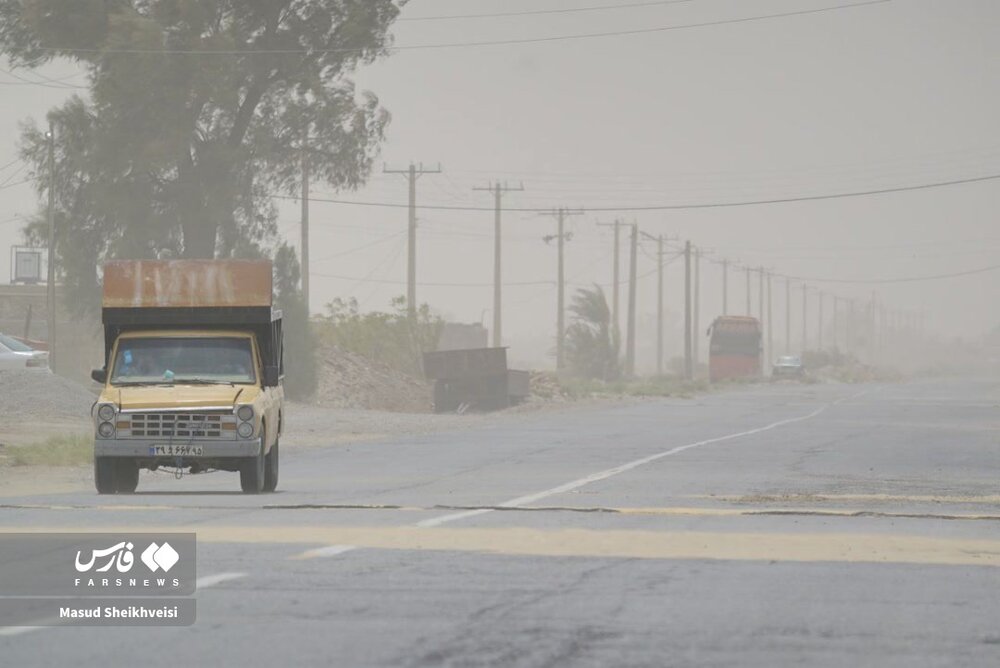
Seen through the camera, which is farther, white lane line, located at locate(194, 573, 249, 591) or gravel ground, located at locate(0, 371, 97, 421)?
gravel ground, located at locate(0, 371, 97, 421)

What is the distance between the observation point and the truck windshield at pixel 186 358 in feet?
57.8

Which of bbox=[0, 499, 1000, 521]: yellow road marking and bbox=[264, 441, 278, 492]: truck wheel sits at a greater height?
bbox=[264, 441, 278, 492]: truck wheel

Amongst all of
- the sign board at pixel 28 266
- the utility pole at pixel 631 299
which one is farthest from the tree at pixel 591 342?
the sign board at pixel 28 266

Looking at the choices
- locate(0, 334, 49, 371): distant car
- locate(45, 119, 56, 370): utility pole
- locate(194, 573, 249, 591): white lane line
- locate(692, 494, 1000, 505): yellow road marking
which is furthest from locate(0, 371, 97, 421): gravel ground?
locate(194, 573, 249, 591): white lane line

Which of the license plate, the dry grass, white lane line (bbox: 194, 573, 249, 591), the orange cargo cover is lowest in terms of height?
the dry grass

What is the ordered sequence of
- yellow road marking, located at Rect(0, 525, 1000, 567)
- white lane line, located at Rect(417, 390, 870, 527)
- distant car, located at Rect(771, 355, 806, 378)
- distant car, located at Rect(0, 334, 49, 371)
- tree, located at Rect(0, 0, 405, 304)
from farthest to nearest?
distant car, located at Rect(771, 355, 806, 378) → tree, located at Rect(0, 0, 405, 304) → distant car, located at Rect(0, 334, 49, 371) → white lane line, located at Rect(417, 390, 870, 527) → yellow road marking, located at Rect(0, 525, 1000, 567)

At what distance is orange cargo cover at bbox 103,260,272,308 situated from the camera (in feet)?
57.6

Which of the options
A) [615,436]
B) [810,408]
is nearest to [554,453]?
[615,436]

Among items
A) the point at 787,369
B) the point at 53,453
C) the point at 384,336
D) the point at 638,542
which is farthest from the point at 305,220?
the point at 638,542

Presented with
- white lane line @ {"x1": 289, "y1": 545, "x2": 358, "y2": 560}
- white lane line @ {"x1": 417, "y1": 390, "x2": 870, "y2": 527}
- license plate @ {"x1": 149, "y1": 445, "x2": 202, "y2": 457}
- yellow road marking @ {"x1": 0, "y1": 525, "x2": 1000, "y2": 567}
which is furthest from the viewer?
license plate @ {"x1": 149, "y1": 445, "x2": 202, "y2": 457}

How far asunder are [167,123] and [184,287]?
38803 millimetres

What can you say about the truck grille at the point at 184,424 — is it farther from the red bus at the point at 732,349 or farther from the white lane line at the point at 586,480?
the red bus at the point at 732,349

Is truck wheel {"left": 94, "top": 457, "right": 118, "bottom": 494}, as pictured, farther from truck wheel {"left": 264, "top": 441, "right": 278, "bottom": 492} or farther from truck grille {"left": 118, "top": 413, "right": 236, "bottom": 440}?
truck wheel {"left": 264, "top": 441, "right": 278, "bottom": 492}

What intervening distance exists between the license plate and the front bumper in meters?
0.02
